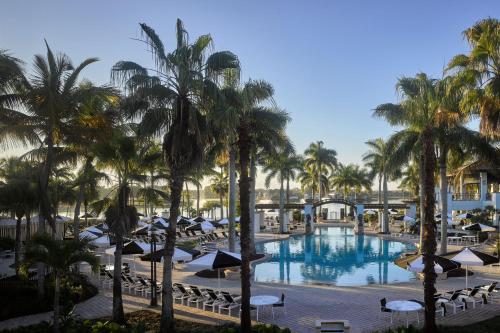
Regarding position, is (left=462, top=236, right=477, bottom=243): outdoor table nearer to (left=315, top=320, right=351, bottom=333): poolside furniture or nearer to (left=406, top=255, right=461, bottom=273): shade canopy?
(left=406, top=255, right=461, bottom=273): shade canopy

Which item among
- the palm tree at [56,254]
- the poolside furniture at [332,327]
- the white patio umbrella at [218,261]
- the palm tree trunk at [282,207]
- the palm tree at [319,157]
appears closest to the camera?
the palm tree at [56,254]

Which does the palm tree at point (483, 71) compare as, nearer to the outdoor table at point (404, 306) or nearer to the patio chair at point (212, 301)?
the outdoor table at point (404, 306)

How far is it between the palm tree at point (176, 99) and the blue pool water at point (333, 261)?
37.1ft

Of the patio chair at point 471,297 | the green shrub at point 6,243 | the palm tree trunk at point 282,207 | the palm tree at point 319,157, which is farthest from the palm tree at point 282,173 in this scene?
the patio chair at point 471,297

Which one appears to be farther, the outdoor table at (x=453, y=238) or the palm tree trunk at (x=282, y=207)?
the palm tree trunk at (x=282, y=207)

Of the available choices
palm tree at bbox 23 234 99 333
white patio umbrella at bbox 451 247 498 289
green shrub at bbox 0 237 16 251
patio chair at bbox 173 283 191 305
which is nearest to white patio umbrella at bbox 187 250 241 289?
patio chair at bbox 173 283 191 305

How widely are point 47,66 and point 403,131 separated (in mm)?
20980

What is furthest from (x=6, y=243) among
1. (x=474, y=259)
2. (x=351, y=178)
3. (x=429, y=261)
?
(x=351, y=178)

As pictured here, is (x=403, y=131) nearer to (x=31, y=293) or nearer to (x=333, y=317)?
(x=333, y=317)

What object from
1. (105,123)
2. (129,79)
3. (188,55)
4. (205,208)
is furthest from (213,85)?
(205,208)

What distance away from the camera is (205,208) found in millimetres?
77562

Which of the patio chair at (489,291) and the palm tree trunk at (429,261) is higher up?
the palm tree trunk at (429,261)

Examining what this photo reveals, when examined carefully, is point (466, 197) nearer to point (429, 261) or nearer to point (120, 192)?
point (429, 261)

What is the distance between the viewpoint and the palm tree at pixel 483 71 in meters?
17.5
